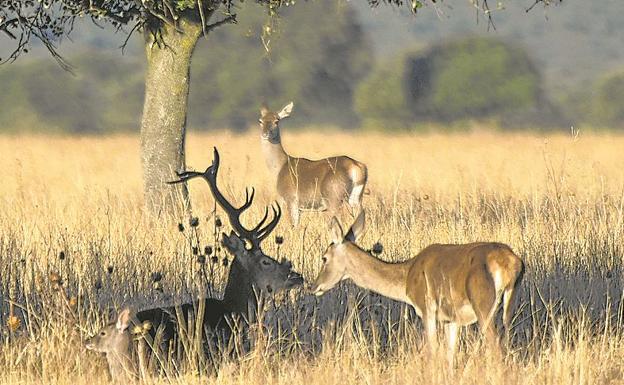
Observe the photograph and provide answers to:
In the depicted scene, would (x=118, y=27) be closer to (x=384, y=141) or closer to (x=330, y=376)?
(x=330, y=376)

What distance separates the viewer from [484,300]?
6.13 meters

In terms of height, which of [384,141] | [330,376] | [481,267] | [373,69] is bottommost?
[330,376]

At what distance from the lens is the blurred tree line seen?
5019 centimetres

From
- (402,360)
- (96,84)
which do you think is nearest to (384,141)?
(402,360)

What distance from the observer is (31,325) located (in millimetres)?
7125

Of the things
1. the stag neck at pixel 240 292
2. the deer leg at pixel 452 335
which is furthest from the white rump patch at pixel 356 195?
the deer leg at pixel 452 335

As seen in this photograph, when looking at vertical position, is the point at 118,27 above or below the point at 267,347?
above

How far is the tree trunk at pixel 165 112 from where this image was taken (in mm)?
13211

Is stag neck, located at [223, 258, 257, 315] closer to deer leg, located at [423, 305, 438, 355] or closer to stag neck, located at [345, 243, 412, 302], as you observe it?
stag neck, located at [345, 243, 412, 302]

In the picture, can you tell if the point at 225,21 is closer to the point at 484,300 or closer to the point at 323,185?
the point at 323,185

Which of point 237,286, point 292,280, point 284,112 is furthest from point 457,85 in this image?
point 237,286

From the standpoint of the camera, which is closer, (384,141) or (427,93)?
(384,141)

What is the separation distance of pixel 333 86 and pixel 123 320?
142 feet

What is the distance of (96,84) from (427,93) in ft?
58.8
